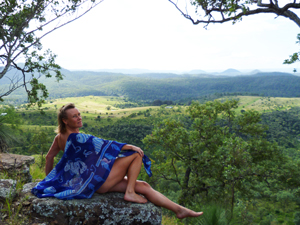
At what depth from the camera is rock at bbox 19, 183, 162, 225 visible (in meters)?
2.80

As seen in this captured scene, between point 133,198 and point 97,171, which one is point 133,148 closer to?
point 97,171

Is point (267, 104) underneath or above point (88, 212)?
underneath

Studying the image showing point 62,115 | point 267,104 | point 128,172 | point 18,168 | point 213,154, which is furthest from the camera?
point 267,104

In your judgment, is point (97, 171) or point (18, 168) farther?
point (18, 168)

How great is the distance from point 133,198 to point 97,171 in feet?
2.14

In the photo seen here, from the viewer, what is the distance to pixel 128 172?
3.11 m

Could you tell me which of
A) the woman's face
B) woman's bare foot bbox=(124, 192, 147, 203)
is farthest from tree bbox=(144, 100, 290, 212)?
the woman's face

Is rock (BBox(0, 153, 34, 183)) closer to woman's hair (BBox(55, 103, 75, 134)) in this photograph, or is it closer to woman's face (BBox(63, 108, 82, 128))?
woman's hair (BBox(55, 103, 75, 134))

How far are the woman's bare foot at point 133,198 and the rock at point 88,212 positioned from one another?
0.18ft

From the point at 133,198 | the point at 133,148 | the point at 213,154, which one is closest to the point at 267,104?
the point at 213,154

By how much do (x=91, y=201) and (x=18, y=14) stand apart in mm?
6704

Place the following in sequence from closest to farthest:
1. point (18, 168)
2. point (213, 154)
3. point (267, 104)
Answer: point (18, 168)
point (213, 154)
point (267, 104)

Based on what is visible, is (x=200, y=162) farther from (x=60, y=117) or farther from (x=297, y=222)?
(x=297, y=222)

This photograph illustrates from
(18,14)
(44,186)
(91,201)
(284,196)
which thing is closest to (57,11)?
(18,14)
